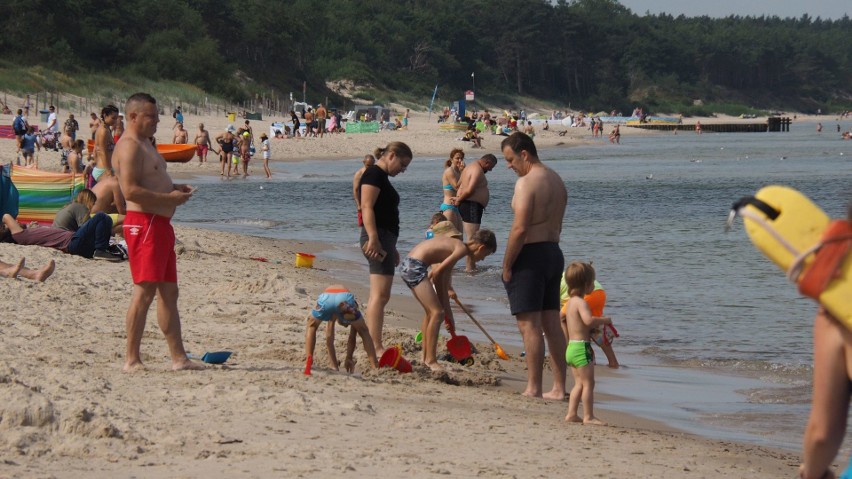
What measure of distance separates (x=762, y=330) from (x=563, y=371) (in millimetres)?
4014

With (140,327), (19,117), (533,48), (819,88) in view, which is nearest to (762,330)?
(140,327)

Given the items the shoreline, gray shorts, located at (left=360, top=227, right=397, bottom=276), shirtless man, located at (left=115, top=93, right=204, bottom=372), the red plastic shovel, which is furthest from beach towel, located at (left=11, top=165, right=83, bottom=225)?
shirtless man, located at (left=115, top=93, right=204, bottom=372)

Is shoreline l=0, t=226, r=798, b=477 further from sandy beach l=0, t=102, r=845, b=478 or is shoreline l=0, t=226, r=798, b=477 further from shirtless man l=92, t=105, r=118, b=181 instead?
shirtless man l=92, t=105, r=118, b=181

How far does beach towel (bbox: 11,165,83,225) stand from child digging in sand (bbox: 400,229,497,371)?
6831mm

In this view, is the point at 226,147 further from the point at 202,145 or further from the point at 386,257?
the point at 386,257

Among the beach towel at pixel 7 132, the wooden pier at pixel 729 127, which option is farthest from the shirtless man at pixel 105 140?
the wooden pier at pixel 729 127

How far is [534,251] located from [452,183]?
6.74 m

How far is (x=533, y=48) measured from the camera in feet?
406

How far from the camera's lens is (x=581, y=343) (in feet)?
20.4

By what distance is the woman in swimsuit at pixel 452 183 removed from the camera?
13008 millimetres

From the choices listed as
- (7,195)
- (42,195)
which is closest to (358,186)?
(7,195)

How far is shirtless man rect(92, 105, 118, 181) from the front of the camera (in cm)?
1052

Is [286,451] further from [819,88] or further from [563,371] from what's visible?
[819,88]

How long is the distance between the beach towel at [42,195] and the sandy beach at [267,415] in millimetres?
4383
